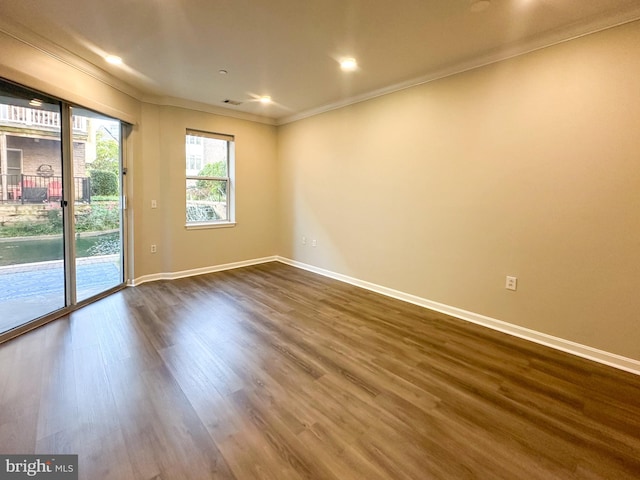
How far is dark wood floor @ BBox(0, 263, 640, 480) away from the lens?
4.94ft

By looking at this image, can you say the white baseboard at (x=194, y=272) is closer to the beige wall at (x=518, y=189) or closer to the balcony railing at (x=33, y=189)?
the balcony railing at (x=33, y=189)

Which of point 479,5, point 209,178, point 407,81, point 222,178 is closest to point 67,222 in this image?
point 209,178

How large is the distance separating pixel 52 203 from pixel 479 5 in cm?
401

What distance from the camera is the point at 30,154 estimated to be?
2787mm

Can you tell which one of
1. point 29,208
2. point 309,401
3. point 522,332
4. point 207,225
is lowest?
point 309,401

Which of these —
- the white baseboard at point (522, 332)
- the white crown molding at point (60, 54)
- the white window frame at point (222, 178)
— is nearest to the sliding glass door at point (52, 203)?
the white crown molding at point (60, 54)

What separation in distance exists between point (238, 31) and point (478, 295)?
3.27 m

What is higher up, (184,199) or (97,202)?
(184,199)

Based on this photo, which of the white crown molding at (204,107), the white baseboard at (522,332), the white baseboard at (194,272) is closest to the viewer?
the white baseboard at (522,332)

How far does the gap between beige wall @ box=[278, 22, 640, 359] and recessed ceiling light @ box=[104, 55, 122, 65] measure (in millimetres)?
2678

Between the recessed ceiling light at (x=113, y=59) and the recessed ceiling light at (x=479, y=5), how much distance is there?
3160mm

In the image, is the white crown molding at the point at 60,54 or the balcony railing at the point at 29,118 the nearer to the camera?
the white crown molding at the point at 60,54

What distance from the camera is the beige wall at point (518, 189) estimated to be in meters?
2.35

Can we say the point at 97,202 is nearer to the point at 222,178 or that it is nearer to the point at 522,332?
the point at 222,178
